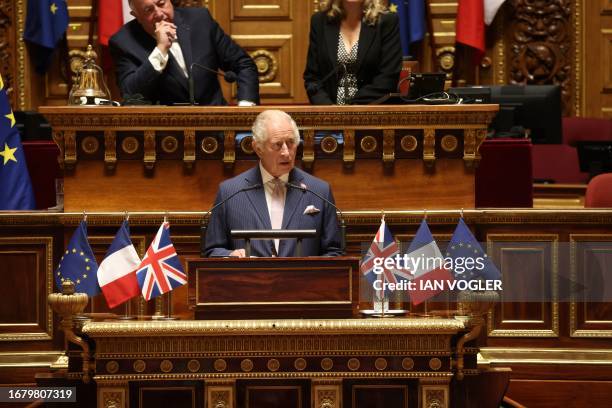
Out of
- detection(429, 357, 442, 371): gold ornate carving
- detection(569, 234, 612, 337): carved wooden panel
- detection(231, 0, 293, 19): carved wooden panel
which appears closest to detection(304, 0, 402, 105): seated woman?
detection(569, 234, 612, 337): carved wooden panel

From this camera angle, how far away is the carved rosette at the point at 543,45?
990 cm

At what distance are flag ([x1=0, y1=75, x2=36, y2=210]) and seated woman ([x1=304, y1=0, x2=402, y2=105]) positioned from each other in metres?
1.78

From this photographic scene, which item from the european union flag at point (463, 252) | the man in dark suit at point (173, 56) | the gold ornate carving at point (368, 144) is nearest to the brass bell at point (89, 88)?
the man in dark suit at point (173, 56)

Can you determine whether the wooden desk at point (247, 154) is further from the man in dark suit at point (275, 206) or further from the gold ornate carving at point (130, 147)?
the man in dark suit at point (275, 206)

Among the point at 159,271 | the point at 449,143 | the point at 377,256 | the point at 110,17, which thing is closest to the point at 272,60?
the point at 110,17

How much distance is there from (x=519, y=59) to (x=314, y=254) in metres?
5.22

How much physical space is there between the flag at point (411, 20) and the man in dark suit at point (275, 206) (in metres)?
4.60

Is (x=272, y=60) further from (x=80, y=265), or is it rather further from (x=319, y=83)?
(x=80, y=265)

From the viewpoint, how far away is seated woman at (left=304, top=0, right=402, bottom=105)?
6629 millimetres

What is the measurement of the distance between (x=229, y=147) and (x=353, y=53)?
1041 millimetres

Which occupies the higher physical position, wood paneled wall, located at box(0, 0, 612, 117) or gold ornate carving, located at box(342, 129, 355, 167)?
wood paneled wall, located at box(0, 0, 612, 117)

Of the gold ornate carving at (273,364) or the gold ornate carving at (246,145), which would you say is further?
the gold ornate carving at (246,145)

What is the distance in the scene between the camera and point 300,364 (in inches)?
165

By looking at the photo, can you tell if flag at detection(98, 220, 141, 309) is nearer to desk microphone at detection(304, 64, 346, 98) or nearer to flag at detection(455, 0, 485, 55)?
desk microphone at detection(304, 64, 346, 98)
